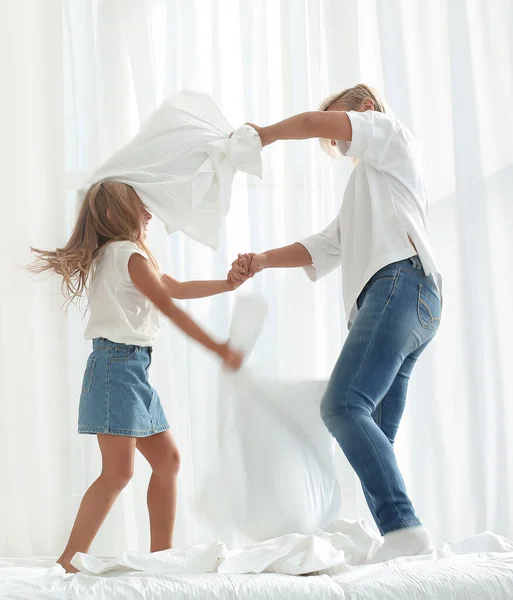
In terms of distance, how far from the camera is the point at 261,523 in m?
1.31

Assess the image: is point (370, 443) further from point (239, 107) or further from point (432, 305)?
point (239, 107)

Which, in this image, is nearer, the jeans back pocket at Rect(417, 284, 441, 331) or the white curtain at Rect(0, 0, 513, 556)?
the jeans back pocket at Rect(417, 284, 441, 331)

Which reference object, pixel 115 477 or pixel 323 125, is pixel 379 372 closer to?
pixel 323 125

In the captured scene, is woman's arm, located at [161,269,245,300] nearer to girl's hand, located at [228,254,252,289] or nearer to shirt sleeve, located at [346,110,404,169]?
girl's hand, located at [228,254,252,289]

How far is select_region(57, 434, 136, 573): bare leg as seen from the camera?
154 centimetres

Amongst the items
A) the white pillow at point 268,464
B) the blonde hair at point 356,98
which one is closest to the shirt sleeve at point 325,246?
the blonde hair at point 356,98

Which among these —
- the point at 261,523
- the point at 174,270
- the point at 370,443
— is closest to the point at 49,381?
the point at 174,270

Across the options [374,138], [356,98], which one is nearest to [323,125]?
[374,138]

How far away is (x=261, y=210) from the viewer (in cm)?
218

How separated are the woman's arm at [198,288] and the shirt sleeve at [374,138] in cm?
50

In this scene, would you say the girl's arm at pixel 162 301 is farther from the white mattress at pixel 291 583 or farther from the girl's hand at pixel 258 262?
the white mattress at pixel 291 583

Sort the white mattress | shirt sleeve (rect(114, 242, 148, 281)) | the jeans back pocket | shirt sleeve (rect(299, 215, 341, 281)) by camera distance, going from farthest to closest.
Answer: shirt sleeve (rect(299, 215, 341, 281))
shirt sleeve (rect(114, 242, 148, 281))
the jeans back pocket
the white mattress

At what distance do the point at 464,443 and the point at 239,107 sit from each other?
1.27 m

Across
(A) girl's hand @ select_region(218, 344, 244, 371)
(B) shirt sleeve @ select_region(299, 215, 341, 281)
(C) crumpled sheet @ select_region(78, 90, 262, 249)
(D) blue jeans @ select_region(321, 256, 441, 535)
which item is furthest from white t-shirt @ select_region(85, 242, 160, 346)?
(D) blue jeans @ select_region(321, 256, 441, 535)
